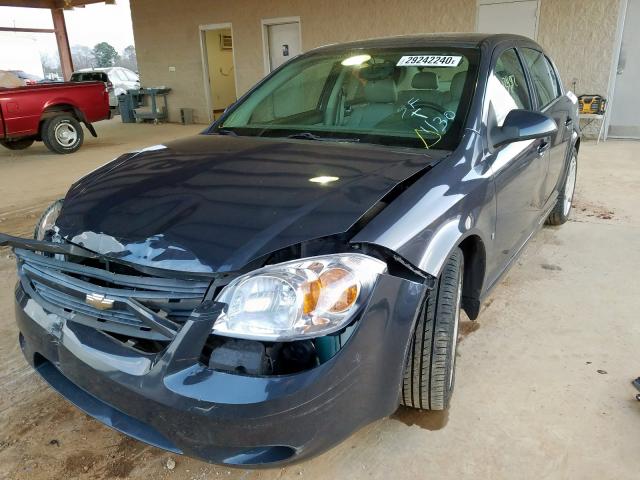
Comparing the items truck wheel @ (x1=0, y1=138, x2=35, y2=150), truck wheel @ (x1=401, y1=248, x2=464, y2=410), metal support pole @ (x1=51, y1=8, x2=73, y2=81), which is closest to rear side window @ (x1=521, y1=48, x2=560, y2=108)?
truck wheel @ (x1=401, y1=248, x2=464, y2=410)

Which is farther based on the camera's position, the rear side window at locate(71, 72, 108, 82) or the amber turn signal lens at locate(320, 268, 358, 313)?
the rear side window at locate(71, 72, 108, 82)

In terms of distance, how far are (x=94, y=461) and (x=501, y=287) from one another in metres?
2.46

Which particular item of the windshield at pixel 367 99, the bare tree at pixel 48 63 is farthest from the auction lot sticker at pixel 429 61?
the bare tree at pixel 48 63

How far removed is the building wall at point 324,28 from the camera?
8195mm

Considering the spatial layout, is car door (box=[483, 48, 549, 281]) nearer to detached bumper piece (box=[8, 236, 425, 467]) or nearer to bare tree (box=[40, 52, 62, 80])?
detached bumper piece (box=[8, 236, 425, 467])

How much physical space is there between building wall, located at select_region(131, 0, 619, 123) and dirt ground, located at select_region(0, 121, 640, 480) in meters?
6.13

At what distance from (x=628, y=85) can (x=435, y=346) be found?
844cm

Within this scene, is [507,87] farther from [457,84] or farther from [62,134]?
[62,134]

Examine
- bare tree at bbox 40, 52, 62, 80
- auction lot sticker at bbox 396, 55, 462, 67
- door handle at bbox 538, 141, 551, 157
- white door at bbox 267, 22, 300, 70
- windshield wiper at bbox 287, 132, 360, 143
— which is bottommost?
door handle at bbox 538, 141, 551, 157

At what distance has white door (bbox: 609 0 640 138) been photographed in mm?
7945

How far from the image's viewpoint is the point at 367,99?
2658 millimetres

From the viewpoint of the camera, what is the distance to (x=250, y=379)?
4.41 feet

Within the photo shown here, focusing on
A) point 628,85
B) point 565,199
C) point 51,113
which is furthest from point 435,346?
point 51,113

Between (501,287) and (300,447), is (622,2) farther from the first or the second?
(300,447)
